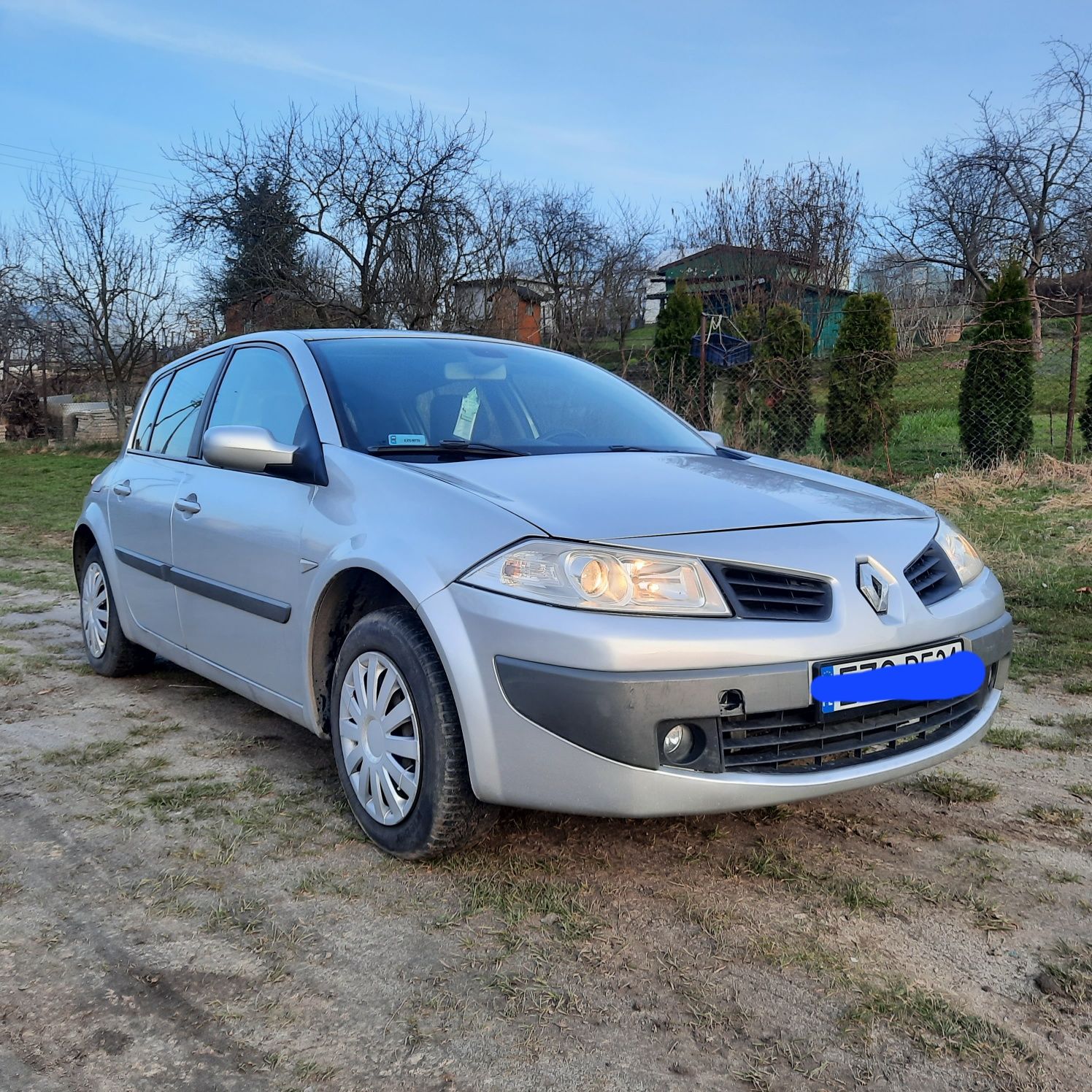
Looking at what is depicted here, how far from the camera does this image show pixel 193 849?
2.83 meters

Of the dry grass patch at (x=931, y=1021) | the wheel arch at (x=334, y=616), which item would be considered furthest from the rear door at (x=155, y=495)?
the dry grass patch at (x=931, y=1021)

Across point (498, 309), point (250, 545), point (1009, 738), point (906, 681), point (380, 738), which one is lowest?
point (1009, 738)

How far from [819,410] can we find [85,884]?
11315 millimetres

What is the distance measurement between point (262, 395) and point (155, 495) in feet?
2.47

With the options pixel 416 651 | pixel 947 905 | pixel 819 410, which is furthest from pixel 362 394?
pixel 819 410

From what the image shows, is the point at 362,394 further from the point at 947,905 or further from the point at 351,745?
the point at 947,905

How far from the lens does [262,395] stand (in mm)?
3721

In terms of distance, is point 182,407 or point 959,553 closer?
point 959,553

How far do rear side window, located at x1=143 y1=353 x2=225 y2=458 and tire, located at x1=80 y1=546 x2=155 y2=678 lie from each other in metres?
0.68

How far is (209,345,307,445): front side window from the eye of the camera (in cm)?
346

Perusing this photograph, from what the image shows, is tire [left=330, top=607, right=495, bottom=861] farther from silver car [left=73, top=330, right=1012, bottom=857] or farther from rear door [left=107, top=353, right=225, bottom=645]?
rear door [left=107, top=353, right=225, bottom=645]

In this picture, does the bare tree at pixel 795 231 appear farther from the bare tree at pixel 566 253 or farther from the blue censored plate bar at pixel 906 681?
the blue censored plate bar at pixel 906 681

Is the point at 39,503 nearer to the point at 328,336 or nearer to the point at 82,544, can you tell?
the point at 82,544

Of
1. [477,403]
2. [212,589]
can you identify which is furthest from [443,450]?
[212,589]
